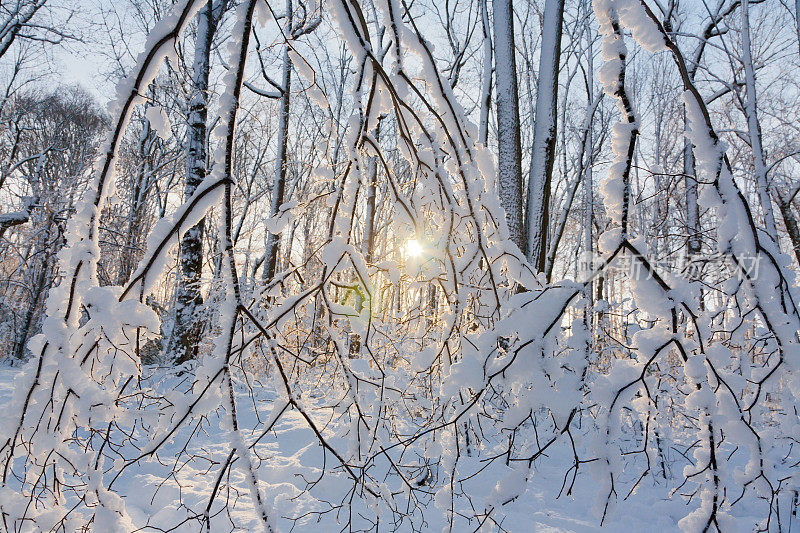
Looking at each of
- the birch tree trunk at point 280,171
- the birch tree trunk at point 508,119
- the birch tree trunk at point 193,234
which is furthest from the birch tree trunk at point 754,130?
the birch tree trunk at point 193,234

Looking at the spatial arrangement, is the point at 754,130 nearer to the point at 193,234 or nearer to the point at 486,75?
the point at 486,75

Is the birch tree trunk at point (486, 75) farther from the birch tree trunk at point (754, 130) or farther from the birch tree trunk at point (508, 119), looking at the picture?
the birch tree trunk at point (754, 130)

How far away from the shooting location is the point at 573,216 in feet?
65.1

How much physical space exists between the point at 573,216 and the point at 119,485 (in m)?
20.2

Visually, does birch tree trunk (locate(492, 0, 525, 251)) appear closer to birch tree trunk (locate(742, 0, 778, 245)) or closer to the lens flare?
the lens flare

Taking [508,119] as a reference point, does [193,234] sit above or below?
below

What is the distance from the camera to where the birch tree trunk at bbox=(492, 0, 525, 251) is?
4668 millimetres

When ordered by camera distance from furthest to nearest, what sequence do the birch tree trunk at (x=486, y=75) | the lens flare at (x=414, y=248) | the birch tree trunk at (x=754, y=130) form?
1. the birch tree trunk at (x=486, y=75)
2. the birch tree trunk at (x=754, y=130)
3. the lens flare at (x=414, y=248)

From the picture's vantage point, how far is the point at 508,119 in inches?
190

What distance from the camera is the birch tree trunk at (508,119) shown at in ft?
15.3

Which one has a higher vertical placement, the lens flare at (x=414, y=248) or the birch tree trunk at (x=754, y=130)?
the birch tree trunk at (x=754, y=130)

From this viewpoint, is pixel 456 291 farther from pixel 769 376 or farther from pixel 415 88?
pixel 769 376

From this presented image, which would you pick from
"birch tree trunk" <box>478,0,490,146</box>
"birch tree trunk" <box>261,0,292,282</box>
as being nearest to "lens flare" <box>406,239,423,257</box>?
"birch tree trunk" <box>478,0,490,146</box>

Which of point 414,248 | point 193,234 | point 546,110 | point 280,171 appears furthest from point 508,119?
point 280,171
